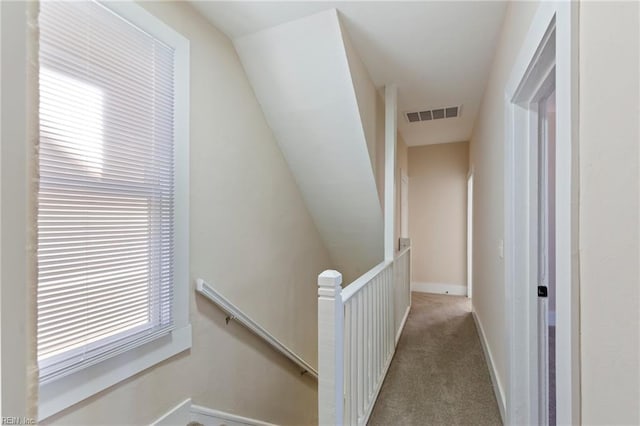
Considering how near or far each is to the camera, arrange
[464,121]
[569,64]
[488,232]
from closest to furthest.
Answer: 1. [569,64]
2. [488,232]
3. [464,121]

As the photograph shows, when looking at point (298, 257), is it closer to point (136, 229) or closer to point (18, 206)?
point (136, 229)

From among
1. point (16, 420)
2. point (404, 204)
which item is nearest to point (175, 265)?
point (16, 420)

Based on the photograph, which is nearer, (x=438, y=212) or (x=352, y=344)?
(x=352, y=344)

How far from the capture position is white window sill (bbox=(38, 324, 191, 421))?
1.13 m

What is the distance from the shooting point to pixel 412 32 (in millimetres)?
2027

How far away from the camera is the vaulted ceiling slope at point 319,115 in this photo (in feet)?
6.62

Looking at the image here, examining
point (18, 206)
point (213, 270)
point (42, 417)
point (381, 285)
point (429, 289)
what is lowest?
point (429, 289)

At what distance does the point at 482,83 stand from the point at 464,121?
113 centimetres

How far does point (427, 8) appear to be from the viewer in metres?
1.78

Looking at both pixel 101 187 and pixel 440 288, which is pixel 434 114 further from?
pixel 101 187

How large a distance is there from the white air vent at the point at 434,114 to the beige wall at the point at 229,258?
188 centimetres

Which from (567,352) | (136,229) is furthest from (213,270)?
(567,352)

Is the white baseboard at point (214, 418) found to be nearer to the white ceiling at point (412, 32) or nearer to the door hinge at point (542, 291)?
the door hinge at point (542, 291)

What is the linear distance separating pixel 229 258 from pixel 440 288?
4.06 meters
